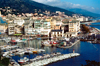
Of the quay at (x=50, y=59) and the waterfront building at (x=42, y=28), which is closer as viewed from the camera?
the quay at (x=50, y=59)

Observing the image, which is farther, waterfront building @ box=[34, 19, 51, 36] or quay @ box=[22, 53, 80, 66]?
waterfront building @ box=[34, 19, 51, 36]

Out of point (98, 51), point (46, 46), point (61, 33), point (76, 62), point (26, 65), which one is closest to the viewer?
point (26, 65)

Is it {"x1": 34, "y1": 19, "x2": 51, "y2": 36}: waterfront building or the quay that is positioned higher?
{"x1": 34, "y1": 19, "x2": 51, "y2": 36}: waterfront building

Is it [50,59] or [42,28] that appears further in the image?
[42,28]

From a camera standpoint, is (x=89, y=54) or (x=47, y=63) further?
(x=89, y=54)

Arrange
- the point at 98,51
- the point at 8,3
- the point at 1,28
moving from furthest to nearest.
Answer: the point at 8,3
the point at 1,28
the point at 98,51

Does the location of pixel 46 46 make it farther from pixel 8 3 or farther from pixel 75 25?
pixel 8 3

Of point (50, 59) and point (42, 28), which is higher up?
point (42, 28)

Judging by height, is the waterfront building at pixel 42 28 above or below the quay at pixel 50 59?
above

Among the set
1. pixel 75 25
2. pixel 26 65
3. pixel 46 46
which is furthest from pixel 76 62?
pixel 75 25

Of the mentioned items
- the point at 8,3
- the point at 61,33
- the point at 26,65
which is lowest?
the point at 26,65

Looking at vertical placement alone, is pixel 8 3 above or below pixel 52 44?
above
